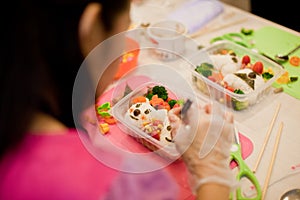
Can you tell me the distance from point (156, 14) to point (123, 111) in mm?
628

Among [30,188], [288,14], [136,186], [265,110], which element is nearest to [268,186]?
[265,110]

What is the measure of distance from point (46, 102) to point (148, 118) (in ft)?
1.35

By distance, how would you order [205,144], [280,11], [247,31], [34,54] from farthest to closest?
[280,11] < [247,31] < [205,144] < [34,54]

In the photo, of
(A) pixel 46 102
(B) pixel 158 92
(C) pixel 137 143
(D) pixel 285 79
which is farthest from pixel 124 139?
(D) pixel 285 79

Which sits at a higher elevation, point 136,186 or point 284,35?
point 136,186

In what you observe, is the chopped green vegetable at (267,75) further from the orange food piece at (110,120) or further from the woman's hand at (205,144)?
the orange food piece at (110,120)

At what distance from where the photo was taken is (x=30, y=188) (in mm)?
497

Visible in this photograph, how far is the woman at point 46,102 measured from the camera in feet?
1.59

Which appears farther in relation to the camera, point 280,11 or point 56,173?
point 280,11

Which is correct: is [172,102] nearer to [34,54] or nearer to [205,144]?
[205,144]

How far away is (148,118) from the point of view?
0.93m

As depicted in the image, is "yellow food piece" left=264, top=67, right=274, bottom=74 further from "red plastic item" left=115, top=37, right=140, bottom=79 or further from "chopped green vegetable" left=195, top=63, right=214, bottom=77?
"red plastic item" left=115, top=37, right=140, bottom=79

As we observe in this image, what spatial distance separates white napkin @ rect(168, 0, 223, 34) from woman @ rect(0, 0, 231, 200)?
2.73 feet

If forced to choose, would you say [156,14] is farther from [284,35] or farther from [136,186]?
[136,186]
